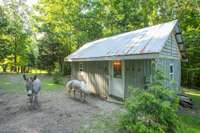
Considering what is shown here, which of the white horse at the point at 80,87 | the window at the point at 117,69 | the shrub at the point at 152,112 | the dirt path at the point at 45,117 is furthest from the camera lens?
the window at the point at 117,69

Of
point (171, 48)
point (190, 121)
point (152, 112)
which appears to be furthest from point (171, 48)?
point (152, 112)

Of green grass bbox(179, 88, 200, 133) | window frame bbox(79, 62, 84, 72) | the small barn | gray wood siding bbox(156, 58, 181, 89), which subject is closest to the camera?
green grass bbox(179, 88, 200, 133)

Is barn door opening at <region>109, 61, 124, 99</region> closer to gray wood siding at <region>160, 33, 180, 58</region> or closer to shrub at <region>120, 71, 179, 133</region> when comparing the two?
gray wood siding at <region>160, 33, 180, 58</region>

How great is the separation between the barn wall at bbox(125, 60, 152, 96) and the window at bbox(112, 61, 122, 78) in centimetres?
57

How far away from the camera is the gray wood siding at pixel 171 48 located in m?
9.77

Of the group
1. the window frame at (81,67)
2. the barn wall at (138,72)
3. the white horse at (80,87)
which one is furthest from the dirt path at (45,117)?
the window frame at (81,67)

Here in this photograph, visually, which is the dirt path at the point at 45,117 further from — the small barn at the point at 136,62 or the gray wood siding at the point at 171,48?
the gray wood siding at the point at 171,48

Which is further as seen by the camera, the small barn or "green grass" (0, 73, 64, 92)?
"green grass" (0, 73, 64, 92)

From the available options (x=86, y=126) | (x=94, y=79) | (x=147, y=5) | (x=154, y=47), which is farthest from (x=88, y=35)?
(x=86, y=126)

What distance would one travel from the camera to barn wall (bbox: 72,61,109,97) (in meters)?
11.9

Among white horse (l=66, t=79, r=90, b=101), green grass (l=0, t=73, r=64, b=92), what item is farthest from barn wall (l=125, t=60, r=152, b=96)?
green grass (l=0, t=73, r=64, b=92)

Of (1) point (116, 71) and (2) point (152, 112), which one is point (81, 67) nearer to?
(1) point (116, 71)

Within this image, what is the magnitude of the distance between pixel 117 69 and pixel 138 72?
1.70m

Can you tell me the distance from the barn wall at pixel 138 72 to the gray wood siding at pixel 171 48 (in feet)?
3.93
